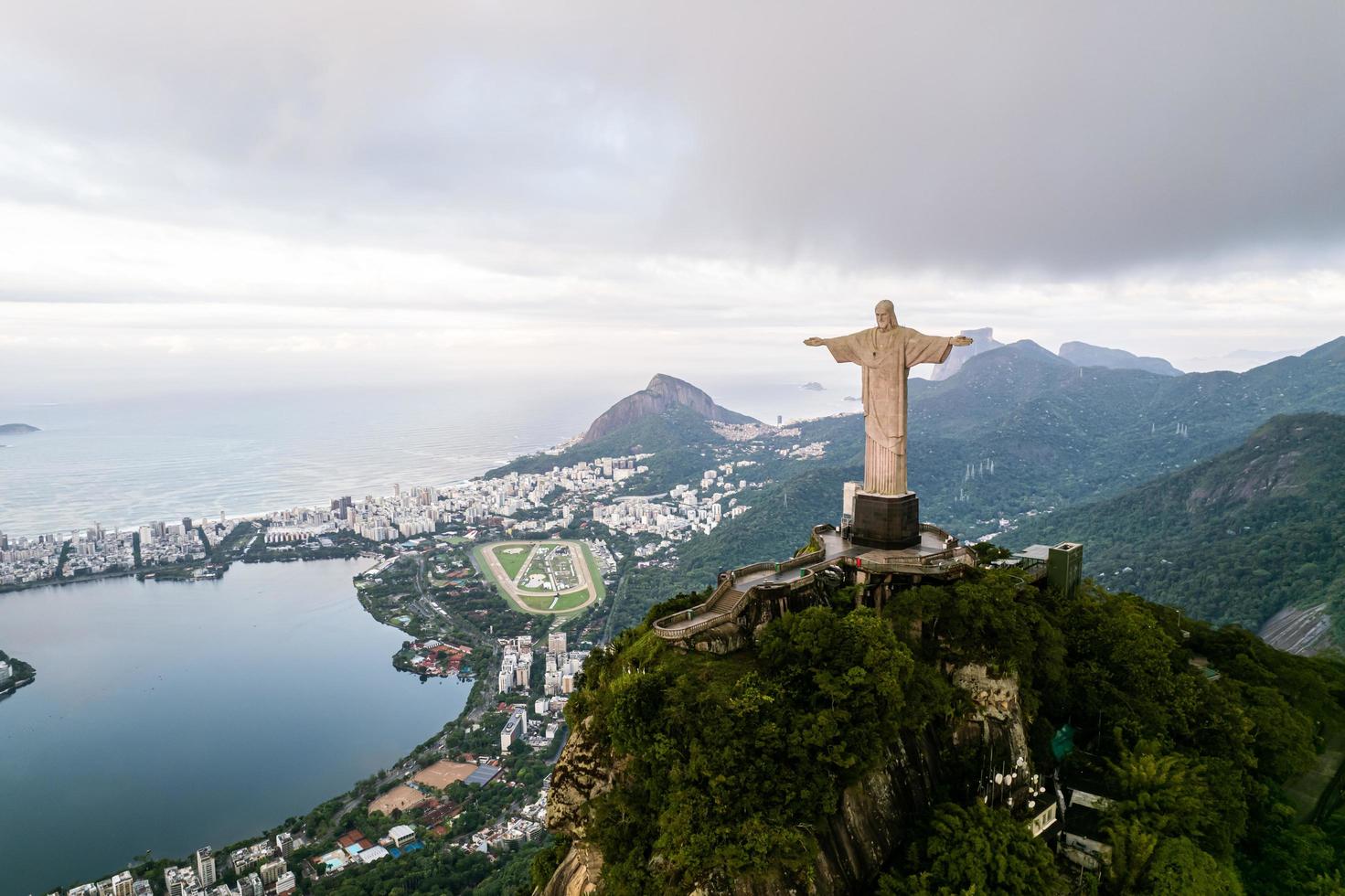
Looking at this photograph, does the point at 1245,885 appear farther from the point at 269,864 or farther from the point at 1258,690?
the point at 269,864

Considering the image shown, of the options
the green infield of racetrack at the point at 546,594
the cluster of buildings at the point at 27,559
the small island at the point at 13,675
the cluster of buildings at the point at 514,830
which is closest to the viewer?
the cluster of buildings at the point at 514,830

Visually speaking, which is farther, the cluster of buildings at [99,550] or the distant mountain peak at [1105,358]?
the distant mountain peak at [1105,358]

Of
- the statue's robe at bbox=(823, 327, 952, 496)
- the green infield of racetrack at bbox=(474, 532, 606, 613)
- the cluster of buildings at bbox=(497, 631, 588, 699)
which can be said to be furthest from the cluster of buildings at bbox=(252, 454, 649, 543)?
the statue's robe at bbox=(823, 327, 952, 496)

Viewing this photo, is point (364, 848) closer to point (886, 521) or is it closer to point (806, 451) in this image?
point (886, 521)

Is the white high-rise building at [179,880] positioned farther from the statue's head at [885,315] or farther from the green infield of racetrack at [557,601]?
the statue's head at [885,315]

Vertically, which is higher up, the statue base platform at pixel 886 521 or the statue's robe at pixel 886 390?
the statue's robe at pixel 886 390

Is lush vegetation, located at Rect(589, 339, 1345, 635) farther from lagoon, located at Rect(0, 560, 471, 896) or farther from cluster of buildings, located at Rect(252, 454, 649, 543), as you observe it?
lagoon, located at Rect(0, 560, 471, 896)

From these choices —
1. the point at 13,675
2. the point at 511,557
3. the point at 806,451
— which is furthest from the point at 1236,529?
the point at 13,675

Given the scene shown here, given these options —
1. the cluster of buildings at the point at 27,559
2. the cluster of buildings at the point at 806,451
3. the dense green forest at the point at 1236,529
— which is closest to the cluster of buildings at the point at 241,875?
the dense green forest at the point at 1236,529

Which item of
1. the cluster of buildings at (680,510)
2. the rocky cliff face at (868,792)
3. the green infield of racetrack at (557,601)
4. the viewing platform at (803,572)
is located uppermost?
the viewing platform at (803,572)
